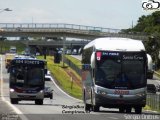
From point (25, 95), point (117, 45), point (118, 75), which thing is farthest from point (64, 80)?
point (118, 75)

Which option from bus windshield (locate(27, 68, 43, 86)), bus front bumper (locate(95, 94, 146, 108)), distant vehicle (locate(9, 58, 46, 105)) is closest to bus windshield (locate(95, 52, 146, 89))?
bus front bumper (locate(95, 94, 146, 108))

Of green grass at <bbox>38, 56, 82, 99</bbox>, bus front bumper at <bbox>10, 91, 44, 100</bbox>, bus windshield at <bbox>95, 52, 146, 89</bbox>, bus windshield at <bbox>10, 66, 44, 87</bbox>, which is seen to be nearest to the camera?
bus windshield at <bbox>95, 52, 146, 89</bbox>

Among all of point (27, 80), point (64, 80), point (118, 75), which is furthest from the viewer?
point (64, 80)

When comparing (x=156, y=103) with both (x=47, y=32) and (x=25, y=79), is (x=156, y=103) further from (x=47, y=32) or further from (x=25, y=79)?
(x=47, y=32)

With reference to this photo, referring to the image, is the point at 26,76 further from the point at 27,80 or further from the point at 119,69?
the point at 119,69

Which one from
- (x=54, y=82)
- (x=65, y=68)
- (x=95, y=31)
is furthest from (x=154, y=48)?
(x=54, y=82)

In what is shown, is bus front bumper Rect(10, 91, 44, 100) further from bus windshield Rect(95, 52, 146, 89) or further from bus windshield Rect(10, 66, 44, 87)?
bus windshield Rect(95, 52, 146, 89)

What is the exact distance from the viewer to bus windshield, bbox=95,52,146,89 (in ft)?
106

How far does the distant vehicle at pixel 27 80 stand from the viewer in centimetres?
4631

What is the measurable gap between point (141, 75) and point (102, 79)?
1.86 meters

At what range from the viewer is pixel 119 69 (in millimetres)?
32344

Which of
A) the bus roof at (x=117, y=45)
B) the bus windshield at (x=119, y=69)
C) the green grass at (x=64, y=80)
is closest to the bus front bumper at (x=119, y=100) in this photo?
the bus windshield at (x=119, y=69)

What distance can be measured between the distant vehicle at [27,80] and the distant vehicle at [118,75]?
14.1 metres

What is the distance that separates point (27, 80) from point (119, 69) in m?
15.5
